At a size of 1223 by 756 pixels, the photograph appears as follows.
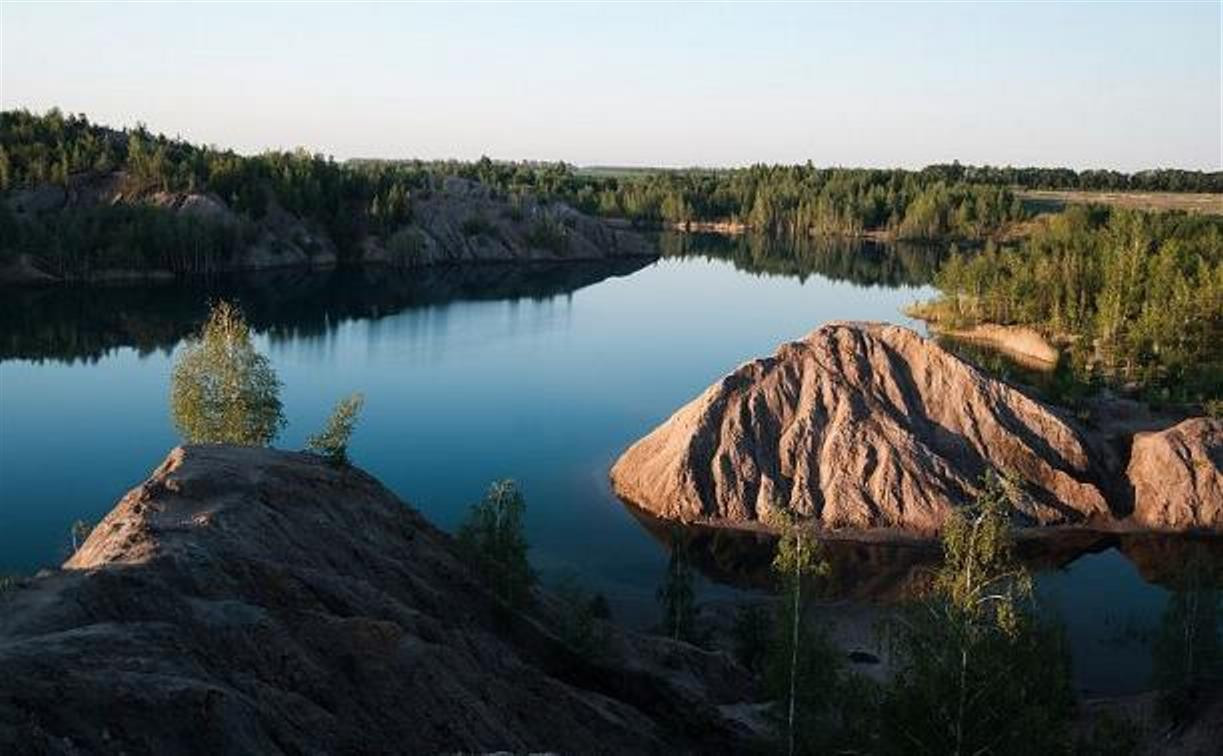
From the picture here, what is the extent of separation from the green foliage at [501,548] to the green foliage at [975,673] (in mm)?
17914

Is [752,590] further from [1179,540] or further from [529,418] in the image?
[529,418]

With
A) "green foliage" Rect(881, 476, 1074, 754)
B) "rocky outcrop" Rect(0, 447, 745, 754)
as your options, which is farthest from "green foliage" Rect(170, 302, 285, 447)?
"green foliage" Rect(881, 476, 1074, 754)

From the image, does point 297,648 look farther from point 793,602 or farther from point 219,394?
point 219,394

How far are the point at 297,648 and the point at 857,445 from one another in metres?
41.6

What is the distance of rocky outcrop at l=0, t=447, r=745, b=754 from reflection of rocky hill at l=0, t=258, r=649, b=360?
247ft

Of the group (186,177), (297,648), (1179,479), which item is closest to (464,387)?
(1179,479)

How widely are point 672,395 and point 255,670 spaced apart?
6969 centimetres

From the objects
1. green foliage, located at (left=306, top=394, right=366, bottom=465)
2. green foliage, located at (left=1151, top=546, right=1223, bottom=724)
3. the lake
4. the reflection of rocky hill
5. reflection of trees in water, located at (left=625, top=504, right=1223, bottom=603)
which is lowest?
reflection of trees in water, located at (left=625, top=504, right=1223, bottom=603)

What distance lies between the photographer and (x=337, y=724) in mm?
24344

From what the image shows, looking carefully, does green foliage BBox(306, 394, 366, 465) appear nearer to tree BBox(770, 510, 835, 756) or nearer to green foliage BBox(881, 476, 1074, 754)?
tree BBox(770, 510, 835, 756)

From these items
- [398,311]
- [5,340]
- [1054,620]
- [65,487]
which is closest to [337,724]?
[1054,620]

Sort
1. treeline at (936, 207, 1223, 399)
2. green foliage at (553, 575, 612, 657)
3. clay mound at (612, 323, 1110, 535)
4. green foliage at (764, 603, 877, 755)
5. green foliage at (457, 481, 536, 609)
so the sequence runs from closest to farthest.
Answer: green foliage at (764, 603, 877, 755) < green foliage at (553, 575, 612, 657) < green foliage at (457, 481, 536, 609) < clay mound at (612, 323, 1110, 535) < treeline at (936, 207, 1223, 399)

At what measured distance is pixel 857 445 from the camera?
6244cm

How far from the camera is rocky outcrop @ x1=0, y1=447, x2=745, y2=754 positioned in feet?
67.9
